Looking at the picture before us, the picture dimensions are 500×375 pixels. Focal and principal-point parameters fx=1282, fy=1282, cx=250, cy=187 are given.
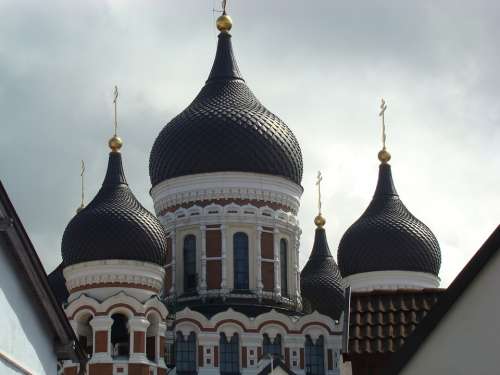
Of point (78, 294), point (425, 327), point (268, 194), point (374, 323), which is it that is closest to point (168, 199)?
point (268, 194)

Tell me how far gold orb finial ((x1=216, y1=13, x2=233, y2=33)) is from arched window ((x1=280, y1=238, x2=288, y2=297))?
6.66 meters

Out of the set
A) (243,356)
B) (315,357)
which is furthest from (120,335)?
(315,357)

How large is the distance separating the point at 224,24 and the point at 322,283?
8.26 metres

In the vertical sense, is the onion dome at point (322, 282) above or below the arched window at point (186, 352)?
above

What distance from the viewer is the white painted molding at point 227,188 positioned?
3531 cm

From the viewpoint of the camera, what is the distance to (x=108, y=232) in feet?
104

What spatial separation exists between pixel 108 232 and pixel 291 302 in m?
6.29

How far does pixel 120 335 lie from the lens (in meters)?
32.4

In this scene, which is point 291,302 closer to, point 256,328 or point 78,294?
point 256,328

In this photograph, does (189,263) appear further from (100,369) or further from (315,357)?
(100,369)

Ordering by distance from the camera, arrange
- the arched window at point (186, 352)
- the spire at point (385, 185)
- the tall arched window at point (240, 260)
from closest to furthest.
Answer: the arched window at point (186, 352) → the tall arched window at point (240, 260) → the spire at point (385, 185)

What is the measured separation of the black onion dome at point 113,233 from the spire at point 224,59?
5.97 m

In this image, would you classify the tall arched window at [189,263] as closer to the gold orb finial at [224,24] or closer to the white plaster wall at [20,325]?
the gold orb finial at [224,24]

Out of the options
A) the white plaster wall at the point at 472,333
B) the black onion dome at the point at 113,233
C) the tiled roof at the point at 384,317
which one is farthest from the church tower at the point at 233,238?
the white plaster wall at the point at 472,333
